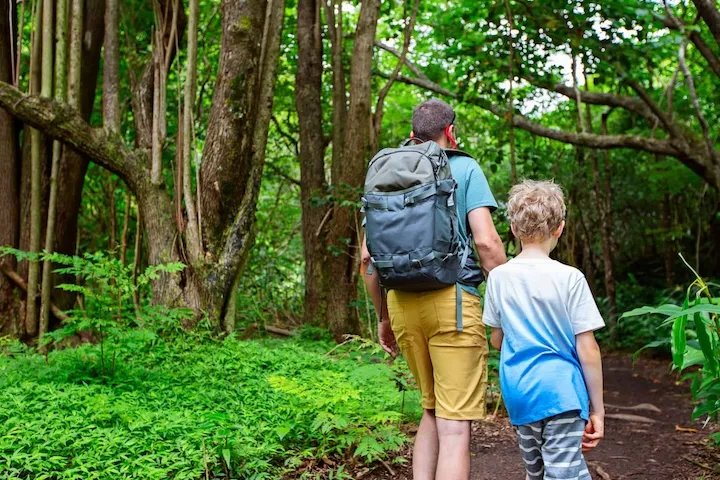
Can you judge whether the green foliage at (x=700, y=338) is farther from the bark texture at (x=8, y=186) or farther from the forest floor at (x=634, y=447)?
the bark texture at (x=8, y=186)

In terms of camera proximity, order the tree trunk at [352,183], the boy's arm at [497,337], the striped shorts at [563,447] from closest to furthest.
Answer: the striped shorts at [563,447], the boy's arm at [497,337], the tree trunk at [352,183]

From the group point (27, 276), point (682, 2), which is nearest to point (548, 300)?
point (27, 276)

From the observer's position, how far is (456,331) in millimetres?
3184

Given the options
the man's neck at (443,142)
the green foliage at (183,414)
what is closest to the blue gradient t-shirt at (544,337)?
the man's neck at (443,142)

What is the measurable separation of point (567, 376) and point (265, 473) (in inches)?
74.3

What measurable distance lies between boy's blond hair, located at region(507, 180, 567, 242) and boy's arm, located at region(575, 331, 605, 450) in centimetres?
44

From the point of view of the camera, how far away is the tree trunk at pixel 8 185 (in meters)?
7.49

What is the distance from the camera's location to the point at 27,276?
759 centimetres

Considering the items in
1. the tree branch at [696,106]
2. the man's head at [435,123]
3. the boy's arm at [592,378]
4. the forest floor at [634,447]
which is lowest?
the forest floor at [634,447]

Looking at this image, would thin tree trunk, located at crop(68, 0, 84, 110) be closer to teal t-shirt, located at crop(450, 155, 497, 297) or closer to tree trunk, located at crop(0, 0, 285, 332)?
tree trunk, located at crop(0, 0, 285, 332)

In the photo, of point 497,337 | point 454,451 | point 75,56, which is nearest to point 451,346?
point 497,337

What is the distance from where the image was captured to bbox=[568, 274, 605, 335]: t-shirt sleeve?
2686mm

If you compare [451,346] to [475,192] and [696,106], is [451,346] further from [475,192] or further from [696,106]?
[696,106]

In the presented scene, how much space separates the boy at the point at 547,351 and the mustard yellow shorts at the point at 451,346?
0.33 m
